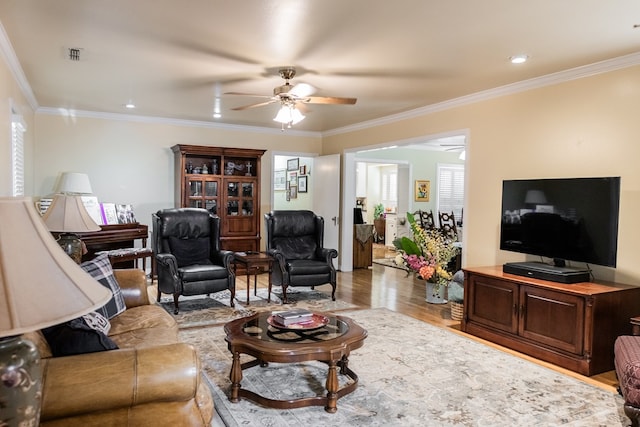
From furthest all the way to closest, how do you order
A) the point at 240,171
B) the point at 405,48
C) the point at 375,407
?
the point at 240,171, the point at 405,48, the point at 375,407

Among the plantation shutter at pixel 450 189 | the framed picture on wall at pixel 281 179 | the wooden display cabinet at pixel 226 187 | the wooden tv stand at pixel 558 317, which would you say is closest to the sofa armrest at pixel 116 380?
the wooden tv stand at pixel 558 317

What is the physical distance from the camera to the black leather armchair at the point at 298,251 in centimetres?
537

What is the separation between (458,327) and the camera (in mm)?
4484

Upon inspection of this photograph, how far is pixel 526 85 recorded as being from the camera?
4473mm

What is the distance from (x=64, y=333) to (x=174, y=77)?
129 inches

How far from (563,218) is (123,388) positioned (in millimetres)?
3626

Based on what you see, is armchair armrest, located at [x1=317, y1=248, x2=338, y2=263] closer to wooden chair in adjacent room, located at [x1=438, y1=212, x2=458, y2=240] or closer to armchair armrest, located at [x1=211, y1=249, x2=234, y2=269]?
armchair armrest, located at [x1=211, y1=249, x2=234, y2=269]

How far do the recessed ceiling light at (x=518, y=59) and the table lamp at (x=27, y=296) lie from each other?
12.0ft

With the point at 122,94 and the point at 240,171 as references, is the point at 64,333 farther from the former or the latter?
the point at 240,171

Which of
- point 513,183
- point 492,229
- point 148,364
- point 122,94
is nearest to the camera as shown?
point 148,364

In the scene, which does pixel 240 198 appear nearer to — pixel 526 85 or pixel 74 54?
pixel 74 54

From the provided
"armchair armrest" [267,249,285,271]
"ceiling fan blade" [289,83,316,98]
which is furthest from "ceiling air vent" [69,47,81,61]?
"armchair armrest" [267,249,285,271]

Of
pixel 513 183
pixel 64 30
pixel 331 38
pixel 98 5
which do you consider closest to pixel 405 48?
pixel 331 38

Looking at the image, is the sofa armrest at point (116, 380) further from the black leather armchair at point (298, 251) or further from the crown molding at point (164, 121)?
the crown molding at point (164, 121)
